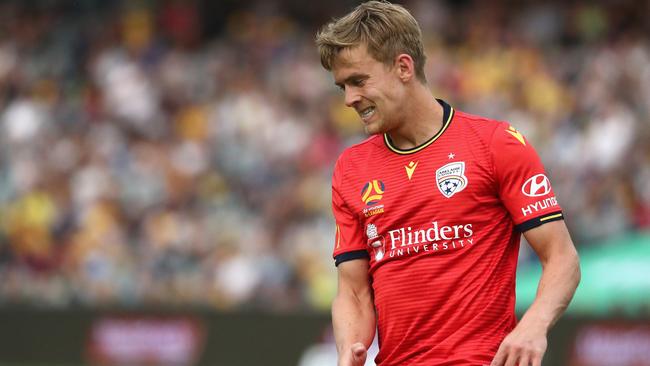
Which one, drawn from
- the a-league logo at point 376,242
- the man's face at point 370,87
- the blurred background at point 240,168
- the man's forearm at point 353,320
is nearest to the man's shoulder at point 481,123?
the man's face at point 370,87

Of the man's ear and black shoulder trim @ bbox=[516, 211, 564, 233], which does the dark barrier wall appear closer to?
black shoulder trim @ bbox=[516, 211, 564, 233]

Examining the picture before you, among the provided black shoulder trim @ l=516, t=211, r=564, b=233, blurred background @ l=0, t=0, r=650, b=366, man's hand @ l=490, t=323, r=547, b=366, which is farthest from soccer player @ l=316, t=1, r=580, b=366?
blurred background @ l=0, t=0, r=650, b=366

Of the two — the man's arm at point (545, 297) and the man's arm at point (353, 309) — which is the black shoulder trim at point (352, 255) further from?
the man's arm at point (545, 297)

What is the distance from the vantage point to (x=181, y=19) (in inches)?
674

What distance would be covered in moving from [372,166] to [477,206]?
1.58 ft

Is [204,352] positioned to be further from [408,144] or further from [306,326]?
[408,144]

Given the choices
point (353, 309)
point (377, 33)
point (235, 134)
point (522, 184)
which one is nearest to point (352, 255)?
point (353, 309)

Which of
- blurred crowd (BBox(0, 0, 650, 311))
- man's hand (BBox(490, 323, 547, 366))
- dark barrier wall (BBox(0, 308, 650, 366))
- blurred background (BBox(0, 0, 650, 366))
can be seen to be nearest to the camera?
man's hand (BBox(490, 323, 547, 366))

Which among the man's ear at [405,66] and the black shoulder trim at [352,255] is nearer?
the man's ear at [405,66]

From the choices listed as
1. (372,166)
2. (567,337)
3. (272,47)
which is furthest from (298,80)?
(372,166)

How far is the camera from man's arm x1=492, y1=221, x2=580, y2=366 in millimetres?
4129

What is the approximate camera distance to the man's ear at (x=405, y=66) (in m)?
4.54

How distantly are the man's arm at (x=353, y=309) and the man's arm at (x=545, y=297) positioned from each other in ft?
2.19

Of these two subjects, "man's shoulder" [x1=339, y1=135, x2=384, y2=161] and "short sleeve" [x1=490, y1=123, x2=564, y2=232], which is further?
"man's shoulder" [x1=339, y1=135, x2=384, y2=161]
